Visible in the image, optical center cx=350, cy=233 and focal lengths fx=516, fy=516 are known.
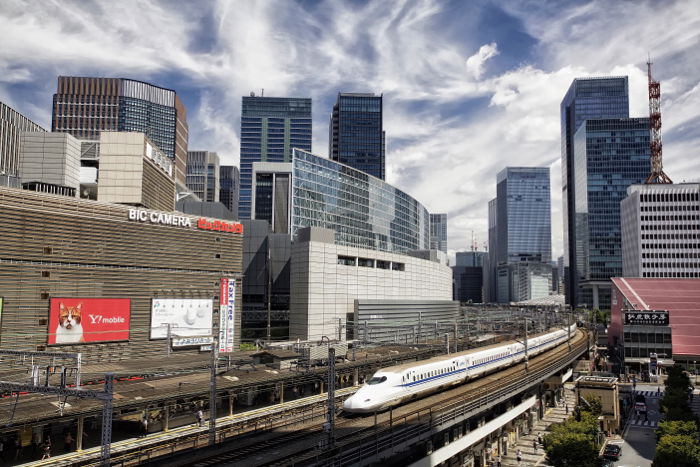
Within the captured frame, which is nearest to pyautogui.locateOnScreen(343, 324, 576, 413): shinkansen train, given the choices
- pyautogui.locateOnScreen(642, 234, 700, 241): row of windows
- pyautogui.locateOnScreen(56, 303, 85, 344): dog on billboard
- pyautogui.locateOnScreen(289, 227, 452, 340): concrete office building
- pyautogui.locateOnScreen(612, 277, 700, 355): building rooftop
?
pyautogui.locateOnScreen(289, 227, 452, 340): concrete office building

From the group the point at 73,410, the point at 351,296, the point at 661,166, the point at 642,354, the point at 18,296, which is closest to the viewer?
the point at 73,410

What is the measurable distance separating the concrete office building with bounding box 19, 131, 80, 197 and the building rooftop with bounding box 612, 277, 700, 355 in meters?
101

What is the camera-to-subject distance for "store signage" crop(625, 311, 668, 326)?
94.9m

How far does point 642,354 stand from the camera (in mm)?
94750

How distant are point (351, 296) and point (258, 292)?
55.6ft

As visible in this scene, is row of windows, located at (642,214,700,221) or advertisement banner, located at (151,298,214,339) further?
row of windows, located at (642,214,700,221)

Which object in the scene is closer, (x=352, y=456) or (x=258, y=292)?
(x=352, y=456)

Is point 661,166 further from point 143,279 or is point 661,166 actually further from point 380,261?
point 143,279

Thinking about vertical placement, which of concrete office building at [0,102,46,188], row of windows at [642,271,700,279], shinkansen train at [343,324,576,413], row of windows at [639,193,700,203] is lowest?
shinkansen train at [343,324,576,413]

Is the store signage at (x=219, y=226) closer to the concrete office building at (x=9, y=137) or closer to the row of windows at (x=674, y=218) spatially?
the concrete office building at (x=9, y=137)

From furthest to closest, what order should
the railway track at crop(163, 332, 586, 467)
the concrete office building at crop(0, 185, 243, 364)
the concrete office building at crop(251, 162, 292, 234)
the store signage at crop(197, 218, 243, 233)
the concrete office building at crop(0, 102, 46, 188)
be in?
the concrete office building at crop(0, 102, 46, 188) < the concrete office building at crop(251, 162, 292, 234) < the store signage at crop(197, 218, 243, 233) < the concrete office building at crop(0, 185, 243, 364) < the railway track at crop(163, 332, 586, 467)

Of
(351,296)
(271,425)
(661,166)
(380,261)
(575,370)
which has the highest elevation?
(661,166)

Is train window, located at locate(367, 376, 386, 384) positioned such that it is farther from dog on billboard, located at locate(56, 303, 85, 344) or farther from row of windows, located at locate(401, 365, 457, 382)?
dog on billboard, located at locate(56, 303, 85, 344)

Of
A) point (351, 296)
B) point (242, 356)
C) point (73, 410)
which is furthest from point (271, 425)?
point (351, 296)
